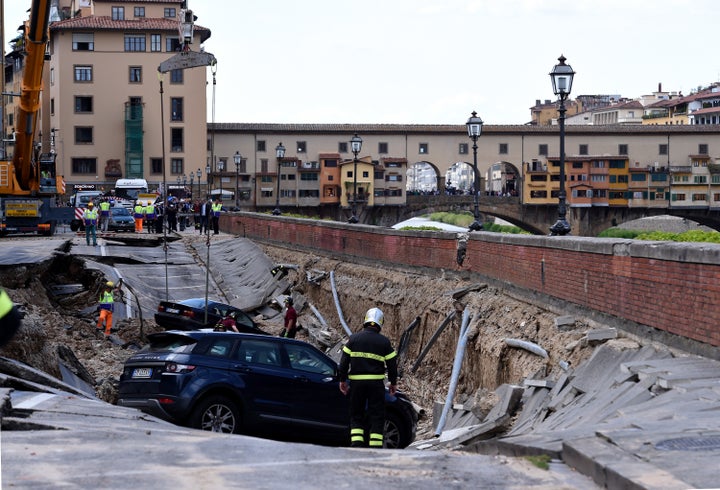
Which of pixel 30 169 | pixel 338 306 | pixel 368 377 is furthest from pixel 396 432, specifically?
pixel 30 169

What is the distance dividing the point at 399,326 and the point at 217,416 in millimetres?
12022

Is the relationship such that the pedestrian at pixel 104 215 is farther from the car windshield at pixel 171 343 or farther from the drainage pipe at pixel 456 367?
the car windshield at pixel 171 343

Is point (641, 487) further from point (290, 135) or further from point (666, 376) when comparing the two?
point (290, 135)

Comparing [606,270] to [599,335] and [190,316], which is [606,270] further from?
[190,316]

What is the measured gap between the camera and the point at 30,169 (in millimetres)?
40125

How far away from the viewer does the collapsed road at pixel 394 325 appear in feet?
41.7

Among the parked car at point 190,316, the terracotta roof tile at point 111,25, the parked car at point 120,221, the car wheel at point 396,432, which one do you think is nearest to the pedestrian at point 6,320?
the car wheel at point 396,432

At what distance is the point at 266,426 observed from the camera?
12.5 m

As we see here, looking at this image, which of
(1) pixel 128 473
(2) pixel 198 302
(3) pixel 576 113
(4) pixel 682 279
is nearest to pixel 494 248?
(2) pixel 198 302

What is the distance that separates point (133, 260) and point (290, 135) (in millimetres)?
71937

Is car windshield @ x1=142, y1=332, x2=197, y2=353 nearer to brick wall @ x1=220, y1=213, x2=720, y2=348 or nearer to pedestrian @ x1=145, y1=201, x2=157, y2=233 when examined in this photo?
brick wall @ x1=220, y1=213, x2=720, y2=348

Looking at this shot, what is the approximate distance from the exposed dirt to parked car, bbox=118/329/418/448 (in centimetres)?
209

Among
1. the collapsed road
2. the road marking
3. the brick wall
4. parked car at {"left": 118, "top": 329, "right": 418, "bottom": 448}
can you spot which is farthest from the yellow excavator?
the road marking

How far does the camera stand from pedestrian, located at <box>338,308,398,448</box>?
10.7 metres
